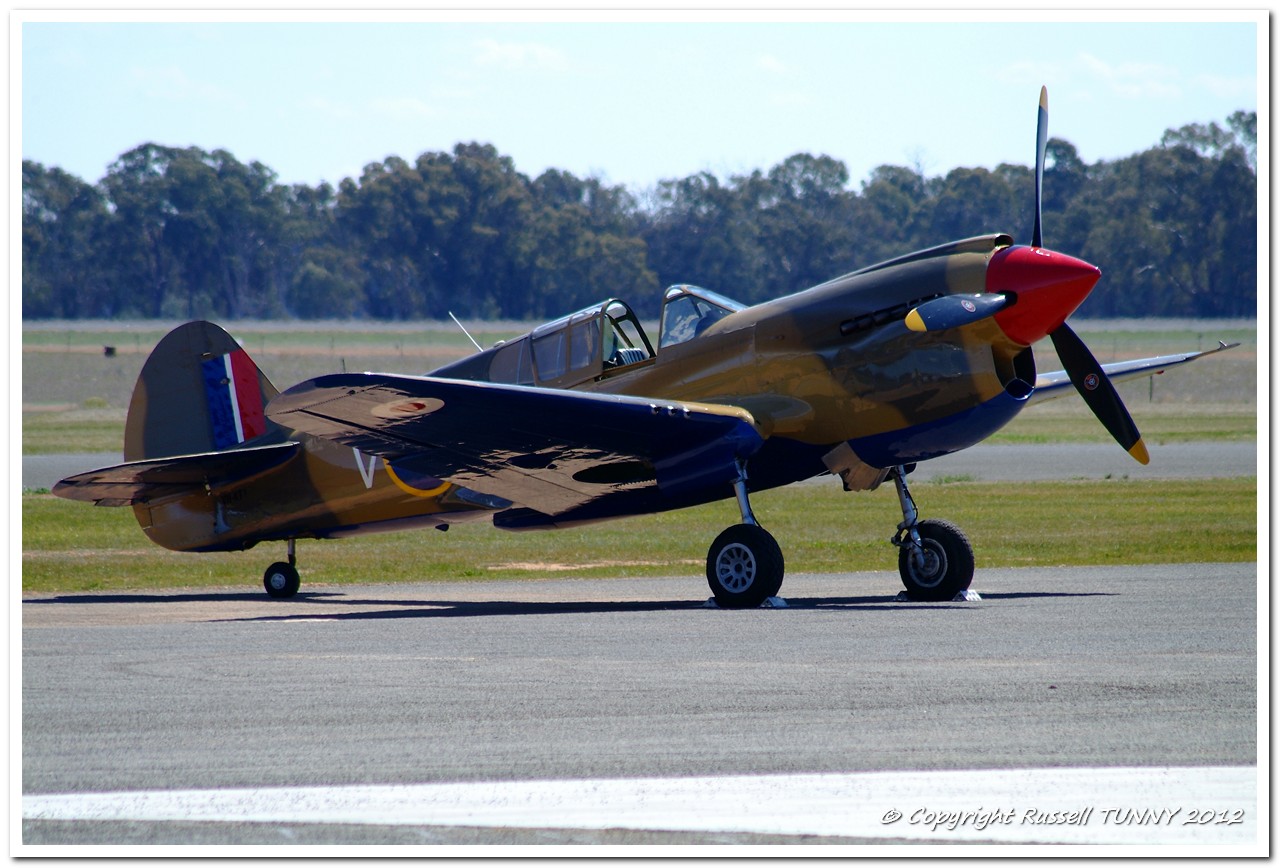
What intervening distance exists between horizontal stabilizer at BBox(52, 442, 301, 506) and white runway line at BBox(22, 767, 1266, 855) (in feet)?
32.0

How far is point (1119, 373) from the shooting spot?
56.8 feet

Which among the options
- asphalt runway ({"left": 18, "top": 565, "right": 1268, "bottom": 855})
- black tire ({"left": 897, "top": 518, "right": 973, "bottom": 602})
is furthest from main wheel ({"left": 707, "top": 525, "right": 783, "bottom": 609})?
black tire ({"left": 897, "top": 518, "right": 973, "bottom": 602})

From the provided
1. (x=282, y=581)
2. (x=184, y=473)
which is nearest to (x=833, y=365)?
(x=282, y=581)

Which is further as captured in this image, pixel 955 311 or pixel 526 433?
pixel 526 433

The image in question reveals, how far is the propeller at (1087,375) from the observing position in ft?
45.5

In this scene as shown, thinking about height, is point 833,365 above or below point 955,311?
below

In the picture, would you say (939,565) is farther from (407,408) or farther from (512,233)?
(512,233)

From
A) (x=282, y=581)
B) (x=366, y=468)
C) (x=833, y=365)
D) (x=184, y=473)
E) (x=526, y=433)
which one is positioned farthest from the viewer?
(x=282, y=581)

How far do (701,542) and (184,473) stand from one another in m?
9.11

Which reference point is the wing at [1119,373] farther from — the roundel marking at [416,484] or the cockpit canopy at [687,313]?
the roundel marking at [416,484]

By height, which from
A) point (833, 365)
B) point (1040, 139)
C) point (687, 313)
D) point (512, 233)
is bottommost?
point (833, 365)

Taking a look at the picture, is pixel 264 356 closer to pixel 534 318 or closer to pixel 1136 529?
pixel 534 318

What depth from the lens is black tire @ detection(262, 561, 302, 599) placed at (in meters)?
16.5
